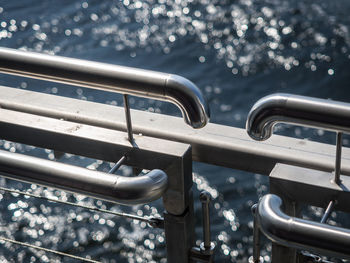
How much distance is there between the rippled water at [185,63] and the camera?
4289mm

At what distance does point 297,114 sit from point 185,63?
16.4 feet

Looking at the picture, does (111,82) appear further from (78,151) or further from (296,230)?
(296,230)

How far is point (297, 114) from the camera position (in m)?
1.03

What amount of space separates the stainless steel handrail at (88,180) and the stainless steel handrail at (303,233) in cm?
19

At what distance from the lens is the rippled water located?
429cm

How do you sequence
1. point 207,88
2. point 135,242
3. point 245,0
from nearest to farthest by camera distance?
point 135,242, point 207,88, point 245,0

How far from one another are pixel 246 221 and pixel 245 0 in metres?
2.96

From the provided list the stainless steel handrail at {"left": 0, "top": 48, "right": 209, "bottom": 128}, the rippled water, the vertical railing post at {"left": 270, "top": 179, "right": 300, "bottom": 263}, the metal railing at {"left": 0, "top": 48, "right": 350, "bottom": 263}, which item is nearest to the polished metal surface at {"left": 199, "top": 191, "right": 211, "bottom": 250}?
the metal railing at {"left": 0, "top": 48, "right": 350, "bottom": 263}

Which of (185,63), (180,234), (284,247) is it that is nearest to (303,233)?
(284,247)

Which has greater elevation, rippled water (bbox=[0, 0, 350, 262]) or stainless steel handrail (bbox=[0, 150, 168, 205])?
stainless steel handrail (bbox=[0, 150, 168, 205])

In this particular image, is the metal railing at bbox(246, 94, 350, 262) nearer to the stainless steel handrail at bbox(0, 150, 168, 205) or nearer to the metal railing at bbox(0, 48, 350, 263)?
the metal railing at bbox(0, 48, 350, 263)

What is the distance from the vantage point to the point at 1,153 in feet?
3.87

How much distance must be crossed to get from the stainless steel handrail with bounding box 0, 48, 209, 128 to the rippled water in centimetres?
279

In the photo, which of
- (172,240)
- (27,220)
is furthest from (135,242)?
(172,240)
